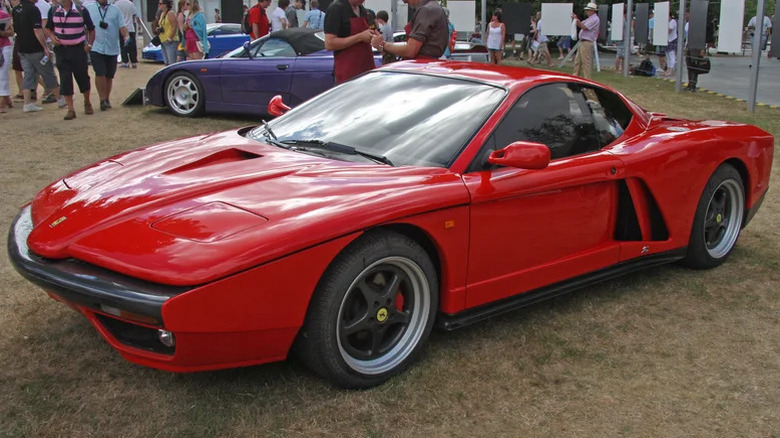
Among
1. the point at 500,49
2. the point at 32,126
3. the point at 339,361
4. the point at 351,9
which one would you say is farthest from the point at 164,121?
the point at 500,49

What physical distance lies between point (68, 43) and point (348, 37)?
15.2 ft

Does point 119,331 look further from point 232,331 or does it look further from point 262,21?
point 262,21

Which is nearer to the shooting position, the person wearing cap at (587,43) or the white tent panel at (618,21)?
the person wearing cap at (587,43)

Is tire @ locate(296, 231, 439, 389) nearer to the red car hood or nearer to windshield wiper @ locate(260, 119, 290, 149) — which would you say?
the red car hood

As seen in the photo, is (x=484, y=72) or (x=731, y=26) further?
(x=731, y=26)

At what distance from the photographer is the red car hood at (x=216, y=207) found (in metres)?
2.65

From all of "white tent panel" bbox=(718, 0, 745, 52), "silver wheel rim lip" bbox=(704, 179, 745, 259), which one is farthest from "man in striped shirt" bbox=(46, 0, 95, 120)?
"white tent panel" bbox=(718, 0, 745, 52)

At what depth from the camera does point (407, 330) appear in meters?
3.24

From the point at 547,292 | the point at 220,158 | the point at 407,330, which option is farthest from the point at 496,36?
the point at 407,330

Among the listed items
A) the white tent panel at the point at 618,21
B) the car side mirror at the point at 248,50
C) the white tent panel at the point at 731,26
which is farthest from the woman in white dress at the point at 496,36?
the car side mirror at the point at 248,50

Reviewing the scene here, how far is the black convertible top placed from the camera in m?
9.66

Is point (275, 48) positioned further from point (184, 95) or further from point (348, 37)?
point (348, 37)

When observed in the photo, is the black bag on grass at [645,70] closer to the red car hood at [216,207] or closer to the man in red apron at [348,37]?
the man in red apron at [348,37]

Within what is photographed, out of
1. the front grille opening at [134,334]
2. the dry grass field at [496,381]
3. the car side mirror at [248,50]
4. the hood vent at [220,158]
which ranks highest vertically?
the car side mirror at [248,50]
